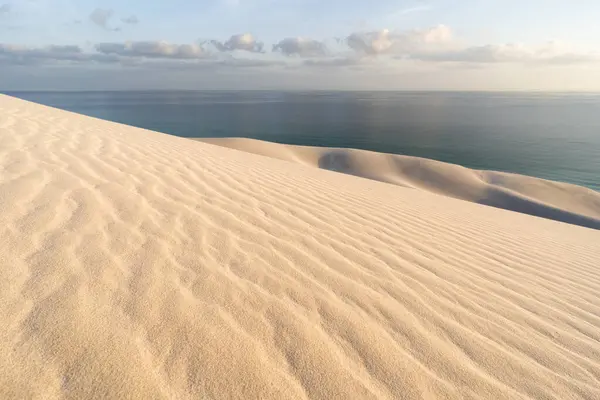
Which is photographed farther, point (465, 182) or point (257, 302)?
point (465, 182)

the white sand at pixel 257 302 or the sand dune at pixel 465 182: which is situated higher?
the white sand at pixel 257 302

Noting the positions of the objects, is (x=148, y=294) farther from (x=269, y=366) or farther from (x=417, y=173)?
(x=417, y=173)

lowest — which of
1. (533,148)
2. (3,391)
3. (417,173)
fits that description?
(533,148)

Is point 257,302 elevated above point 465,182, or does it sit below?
above

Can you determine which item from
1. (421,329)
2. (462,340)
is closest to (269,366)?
(421,329)

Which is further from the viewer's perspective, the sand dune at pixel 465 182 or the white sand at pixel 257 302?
the sand dune at pixel 465 182
